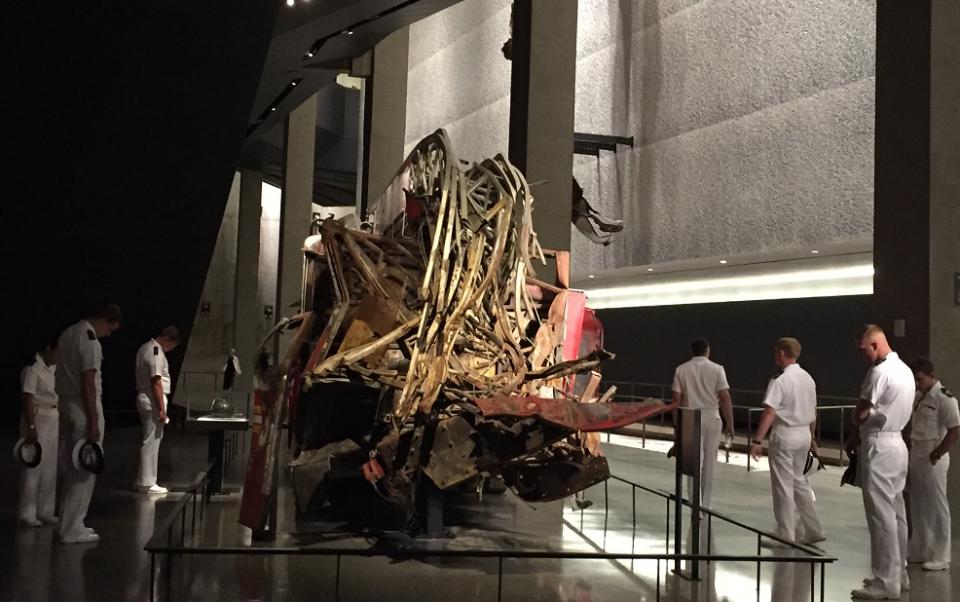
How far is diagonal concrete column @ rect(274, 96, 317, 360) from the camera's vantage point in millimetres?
23531

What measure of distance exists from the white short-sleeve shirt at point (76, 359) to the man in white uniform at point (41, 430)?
49 cm

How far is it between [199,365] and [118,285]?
21364 millimetres

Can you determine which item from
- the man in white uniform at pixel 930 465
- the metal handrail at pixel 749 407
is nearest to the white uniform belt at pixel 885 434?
the man in white uniform at pixel 930 465

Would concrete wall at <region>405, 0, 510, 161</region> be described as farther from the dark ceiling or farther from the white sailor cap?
the white sailor cap

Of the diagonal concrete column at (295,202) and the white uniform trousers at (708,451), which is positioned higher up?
the diagonal concrete column at (295,202)

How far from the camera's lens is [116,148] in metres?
13.2

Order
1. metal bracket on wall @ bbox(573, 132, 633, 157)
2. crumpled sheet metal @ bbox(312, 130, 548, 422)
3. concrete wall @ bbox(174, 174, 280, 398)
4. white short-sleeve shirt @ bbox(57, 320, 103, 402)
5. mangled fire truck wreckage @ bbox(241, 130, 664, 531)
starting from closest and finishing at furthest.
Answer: mangled fire truck wreckage @ bbox(241, 130, 664, 531)
crumpled sheet metal @ bbox(312, 130, 548, 422)
white short-sleeve shirt @ bbox(57, 320, 103, 402)
metal bracket on wall @ bbox(573, 132, 633, 157)
concrete wall @ bbox(174, 174, 280, 398)

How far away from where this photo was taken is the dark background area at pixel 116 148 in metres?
11.2

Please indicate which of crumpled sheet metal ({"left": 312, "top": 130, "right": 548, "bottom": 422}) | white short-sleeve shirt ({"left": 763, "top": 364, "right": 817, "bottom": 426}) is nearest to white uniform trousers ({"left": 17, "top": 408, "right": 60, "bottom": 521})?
crumpled sheet metal ({"left": 312, "top": 130, "right": 548, "bottom": 422})

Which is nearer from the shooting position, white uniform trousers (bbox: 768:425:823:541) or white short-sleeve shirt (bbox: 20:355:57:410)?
white uniform trousers (bbox: 768:425:823:541)

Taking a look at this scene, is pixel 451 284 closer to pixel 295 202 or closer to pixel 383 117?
pixel 383 117

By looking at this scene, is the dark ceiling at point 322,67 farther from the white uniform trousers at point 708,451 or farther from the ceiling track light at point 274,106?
the white uniform trousers at point 708,451

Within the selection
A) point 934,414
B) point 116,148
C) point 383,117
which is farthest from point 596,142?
point 934,414

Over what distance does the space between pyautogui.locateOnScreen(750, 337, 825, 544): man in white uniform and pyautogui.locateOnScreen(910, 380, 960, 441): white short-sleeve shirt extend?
0.79 m
